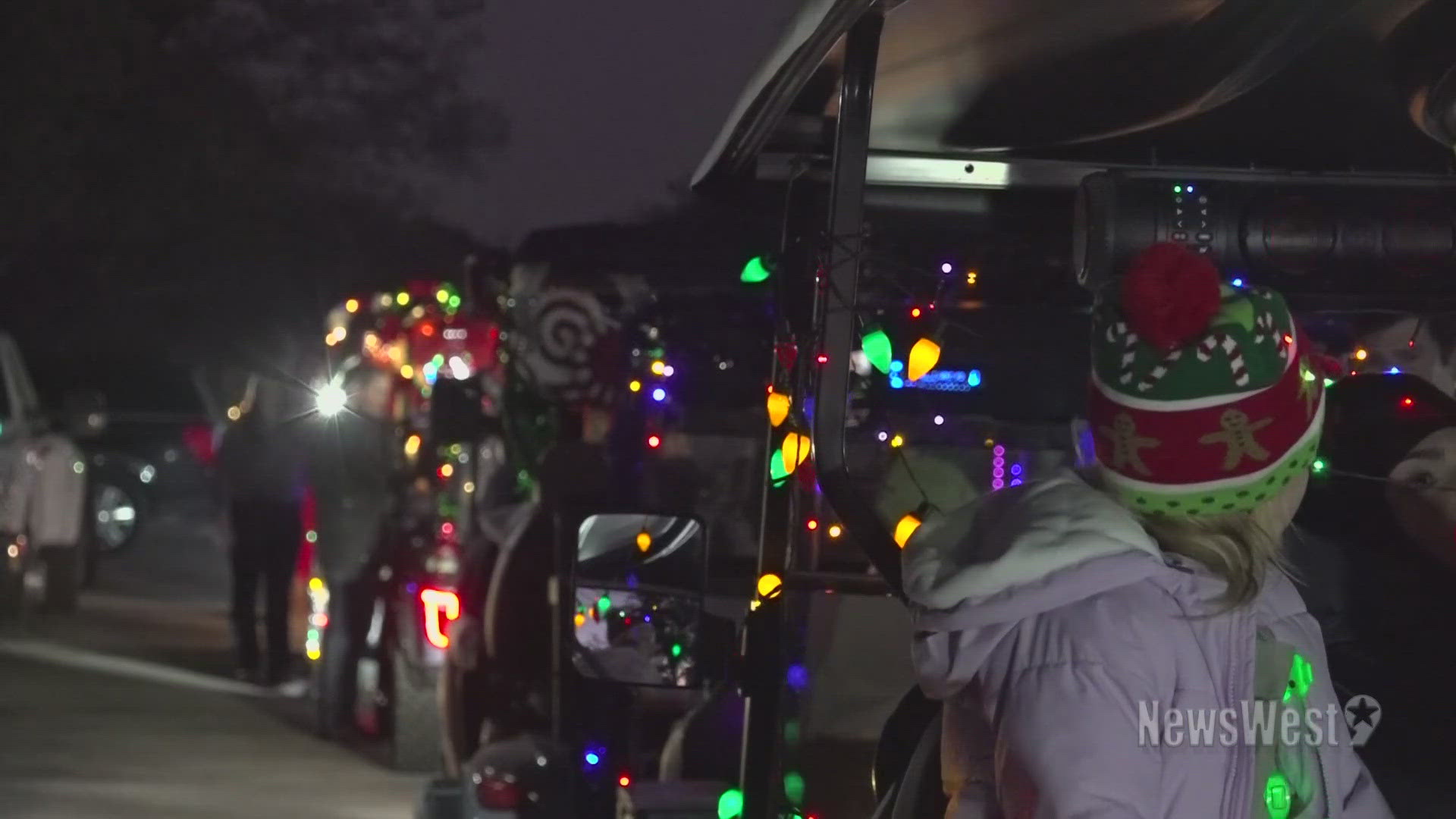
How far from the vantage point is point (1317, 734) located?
8.25 ft

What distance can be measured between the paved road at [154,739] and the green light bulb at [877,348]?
553cm

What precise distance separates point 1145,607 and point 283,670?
1055cm

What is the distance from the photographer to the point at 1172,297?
247cm

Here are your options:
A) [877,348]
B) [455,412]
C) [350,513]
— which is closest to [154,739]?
[350,513]

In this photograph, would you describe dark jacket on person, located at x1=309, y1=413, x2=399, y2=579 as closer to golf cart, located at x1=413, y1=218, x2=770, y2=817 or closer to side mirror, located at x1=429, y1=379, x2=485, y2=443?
side mirror, located at x1=429, y1=379, x2=485, y2=443

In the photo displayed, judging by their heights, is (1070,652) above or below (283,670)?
above

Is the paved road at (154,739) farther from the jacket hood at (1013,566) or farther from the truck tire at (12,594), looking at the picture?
the jacket hood at (1013,566)

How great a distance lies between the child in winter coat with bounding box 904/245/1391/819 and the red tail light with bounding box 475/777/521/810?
257 cm

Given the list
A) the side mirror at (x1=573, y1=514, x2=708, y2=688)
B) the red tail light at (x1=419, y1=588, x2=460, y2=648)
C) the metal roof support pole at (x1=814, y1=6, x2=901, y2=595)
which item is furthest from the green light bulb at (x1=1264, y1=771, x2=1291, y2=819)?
the red tail light at (x1=419, y1=588, x2=460, y2=648)

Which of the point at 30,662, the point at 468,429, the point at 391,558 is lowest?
the point at 30,662

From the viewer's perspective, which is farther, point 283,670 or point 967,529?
point 283,670

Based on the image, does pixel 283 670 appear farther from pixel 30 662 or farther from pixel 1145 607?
pixel 1145 607

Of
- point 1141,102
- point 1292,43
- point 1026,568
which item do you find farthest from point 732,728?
point 1026,568

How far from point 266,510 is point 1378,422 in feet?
32.1
